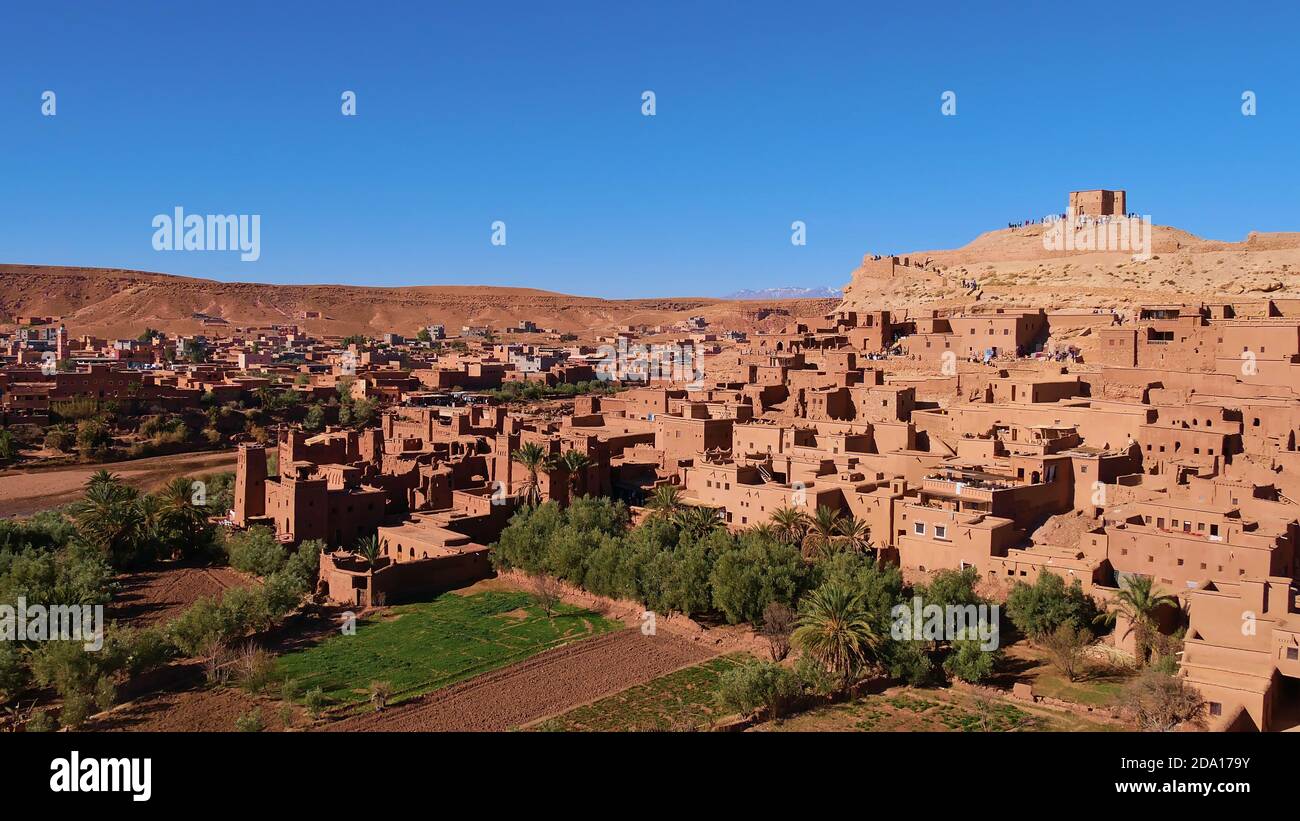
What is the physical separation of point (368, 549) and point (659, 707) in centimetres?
1013

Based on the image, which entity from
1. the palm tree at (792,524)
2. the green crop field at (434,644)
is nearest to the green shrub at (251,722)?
the green crop field at (434,644)

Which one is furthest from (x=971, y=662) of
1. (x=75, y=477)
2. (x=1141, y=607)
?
(x=75, y=477)

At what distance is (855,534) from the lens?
2320 centimetres

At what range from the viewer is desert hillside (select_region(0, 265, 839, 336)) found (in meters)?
108

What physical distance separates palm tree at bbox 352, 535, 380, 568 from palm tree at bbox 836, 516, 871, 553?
449 inches

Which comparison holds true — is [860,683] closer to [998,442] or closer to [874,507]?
[874,507]

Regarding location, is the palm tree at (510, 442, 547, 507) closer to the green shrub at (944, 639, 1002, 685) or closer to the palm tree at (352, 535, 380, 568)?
the palm tree at (352, 535, 380, 568)

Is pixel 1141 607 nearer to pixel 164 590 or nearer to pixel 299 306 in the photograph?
pixel 164 590

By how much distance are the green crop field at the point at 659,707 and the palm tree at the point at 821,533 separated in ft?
13.0

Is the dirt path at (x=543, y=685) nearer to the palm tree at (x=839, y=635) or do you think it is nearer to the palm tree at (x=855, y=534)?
the palm tree at (x=839, y=635)

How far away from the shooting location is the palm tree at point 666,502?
1027 inches

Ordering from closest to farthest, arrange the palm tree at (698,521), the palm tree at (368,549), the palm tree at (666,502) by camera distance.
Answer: the palm tree at (368,549) → the palm tree at (698,521) → the palm tree at (666,502)

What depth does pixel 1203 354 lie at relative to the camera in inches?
1075
